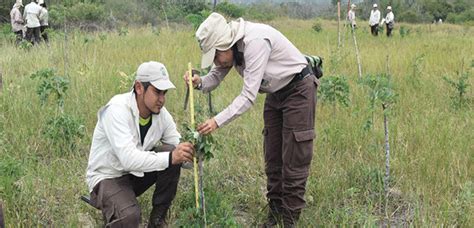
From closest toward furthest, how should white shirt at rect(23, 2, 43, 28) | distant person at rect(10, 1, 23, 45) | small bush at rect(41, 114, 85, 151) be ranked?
small bush at rect(41, 114, 85, 151), white shirt at rect(23, 2, 43, 28), distant person at rect(10, 1, 23, 45)

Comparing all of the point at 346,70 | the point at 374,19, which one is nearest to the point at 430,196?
the point at 346,70

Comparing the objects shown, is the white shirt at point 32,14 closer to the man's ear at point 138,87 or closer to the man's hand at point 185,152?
the man's ear at point 138,87

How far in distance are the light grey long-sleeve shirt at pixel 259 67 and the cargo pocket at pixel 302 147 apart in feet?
1.04

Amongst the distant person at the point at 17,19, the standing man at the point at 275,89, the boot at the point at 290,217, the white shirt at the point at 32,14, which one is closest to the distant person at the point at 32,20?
the white shirt at the point at 32,14

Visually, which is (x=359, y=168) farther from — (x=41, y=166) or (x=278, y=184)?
(x=41, y=166)

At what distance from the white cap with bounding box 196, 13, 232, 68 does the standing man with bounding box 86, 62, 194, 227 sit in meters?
0.26

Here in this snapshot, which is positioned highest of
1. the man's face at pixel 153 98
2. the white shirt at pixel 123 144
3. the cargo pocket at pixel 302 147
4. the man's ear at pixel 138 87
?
the man's ear at pixel 138 87

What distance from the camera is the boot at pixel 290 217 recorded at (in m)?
3.14

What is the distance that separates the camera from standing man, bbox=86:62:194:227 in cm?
266

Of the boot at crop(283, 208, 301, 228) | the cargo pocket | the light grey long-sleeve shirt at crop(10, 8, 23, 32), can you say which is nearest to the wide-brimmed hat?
the cargo pocket

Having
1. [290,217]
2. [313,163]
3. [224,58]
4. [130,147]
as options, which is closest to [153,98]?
[130,147]

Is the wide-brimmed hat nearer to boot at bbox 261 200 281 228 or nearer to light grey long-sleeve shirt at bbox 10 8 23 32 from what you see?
boot at bbox 261 200 281 228

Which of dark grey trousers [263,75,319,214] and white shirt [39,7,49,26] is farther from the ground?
white shirt [39,7,49,26]

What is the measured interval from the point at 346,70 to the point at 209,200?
465cm
